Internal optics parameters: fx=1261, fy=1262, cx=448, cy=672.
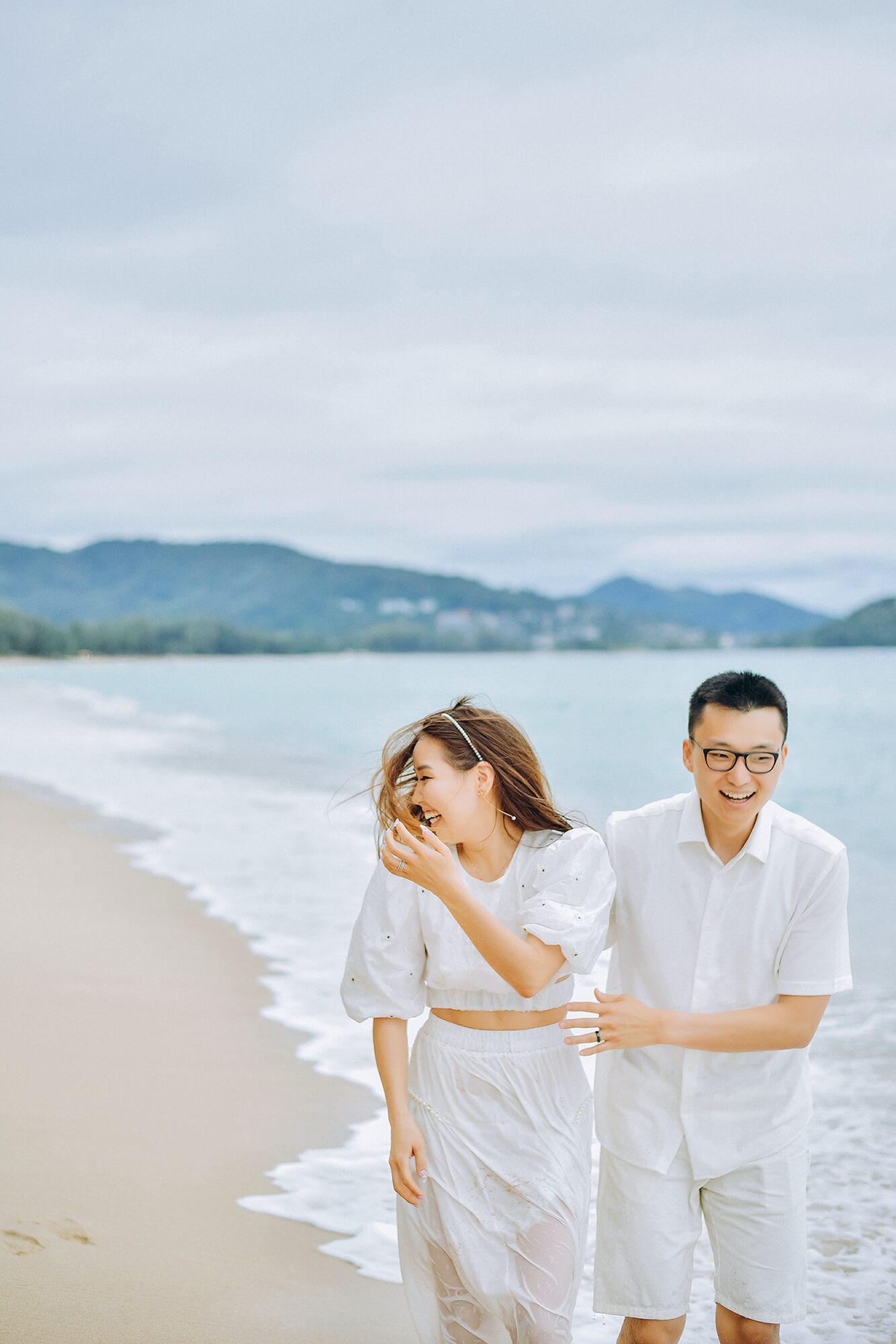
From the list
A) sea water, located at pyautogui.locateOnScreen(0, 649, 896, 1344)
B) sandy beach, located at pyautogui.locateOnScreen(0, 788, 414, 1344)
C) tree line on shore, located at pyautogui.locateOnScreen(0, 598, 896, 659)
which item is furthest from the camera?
tree line on shore, located at pyautogui.locateOnScreen(0, 598, 896, 659)

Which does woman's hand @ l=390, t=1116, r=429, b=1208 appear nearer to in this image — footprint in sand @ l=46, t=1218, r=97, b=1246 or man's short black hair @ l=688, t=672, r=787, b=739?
man's short black hair @ l=688, t=672, r=787, b=739

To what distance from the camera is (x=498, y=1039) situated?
2.75 metres

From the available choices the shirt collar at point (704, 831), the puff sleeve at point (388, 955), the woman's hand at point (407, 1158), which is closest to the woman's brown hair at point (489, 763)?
the puff sleeve at point (388, 955)

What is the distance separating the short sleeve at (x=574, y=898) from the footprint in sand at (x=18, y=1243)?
6.32 ft

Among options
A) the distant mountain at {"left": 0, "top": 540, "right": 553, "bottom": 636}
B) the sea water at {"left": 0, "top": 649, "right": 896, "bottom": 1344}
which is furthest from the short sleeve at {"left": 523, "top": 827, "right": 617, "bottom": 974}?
the distant mountain at {"left": 0, "top": 540, "right": 553, "bottom": 636}

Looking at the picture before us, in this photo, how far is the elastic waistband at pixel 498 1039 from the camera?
2746mm

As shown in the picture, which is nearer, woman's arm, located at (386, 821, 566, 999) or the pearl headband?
woman's arm, located at (386, 821, 566, 999)

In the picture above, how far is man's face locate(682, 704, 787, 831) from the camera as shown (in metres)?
→ 2.68

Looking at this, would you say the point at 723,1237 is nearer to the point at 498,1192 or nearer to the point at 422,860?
the point at 498,1192

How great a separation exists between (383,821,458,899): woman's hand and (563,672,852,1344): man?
0.45m

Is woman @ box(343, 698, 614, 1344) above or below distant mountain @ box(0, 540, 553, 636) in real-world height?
below

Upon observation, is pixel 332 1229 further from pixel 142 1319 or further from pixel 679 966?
pixel 679 966

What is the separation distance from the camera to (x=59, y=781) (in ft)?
54.2

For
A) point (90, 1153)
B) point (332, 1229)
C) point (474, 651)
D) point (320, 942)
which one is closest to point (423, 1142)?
point (332, 1229)
